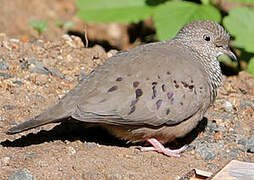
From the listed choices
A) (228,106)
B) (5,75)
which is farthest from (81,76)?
(228,106)

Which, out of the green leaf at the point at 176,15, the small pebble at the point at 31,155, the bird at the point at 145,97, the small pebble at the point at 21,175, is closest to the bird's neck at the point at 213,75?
the bird at the point at 145,97

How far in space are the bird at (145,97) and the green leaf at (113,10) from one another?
6.89ft

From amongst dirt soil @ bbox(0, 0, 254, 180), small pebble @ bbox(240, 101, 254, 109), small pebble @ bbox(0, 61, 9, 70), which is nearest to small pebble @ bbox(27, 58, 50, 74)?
dirt soil @ bbox(0, 0, 254, 180)

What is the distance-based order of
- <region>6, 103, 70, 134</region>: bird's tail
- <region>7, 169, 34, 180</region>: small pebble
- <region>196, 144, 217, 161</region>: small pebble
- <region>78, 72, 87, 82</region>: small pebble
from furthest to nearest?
<region>78, 72, 87, 82</region>: small pebble < <region>196, 144, 217, 161</region>: small pebble < <region>6, 103, 70, 134</region>: bird's tail < <region>7, 169, 34, 180</region>: small pebble

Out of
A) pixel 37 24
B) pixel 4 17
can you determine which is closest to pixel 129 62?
pixel 37 24

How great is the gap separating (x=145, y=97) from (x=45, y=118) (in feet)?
2.62

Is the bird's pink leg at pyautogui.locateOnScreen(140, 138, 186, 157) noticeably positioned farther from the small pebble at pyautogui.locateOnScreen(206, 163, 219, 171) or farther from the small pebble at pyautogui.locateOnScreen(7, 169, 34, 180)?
the small pebble at pyautogui.locateOnScreen(7, 169, 34, 180)

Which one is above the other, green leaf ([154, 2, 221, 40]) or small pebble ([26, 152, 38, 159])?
green leaf ([154, 2, 221, 40])

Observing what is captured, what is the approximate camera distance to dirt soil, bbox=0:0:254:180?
514 cm

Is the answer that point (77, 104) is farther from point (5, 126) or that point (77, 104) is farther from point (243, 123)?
point (243, 123)

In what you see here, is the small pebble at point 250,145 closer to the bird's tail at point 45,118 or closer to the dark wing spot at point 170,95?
the dark wing spot at point 170,95

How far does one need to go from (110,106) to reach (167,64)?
0.64 meters

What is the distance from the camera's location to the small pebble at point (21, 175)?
4887mm

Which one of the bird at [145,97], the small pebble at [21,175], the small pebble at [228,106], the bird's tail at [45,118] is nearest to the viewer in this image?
the small pebble at [21,175]
